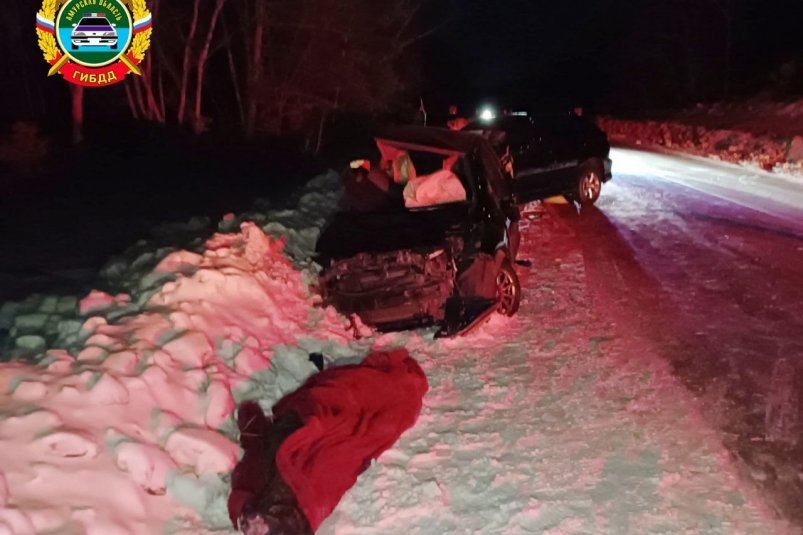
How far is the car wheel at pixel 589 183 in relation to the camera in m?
12.9

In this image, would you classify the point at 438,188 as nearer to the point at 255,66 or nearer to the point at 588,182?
the point at 588,182

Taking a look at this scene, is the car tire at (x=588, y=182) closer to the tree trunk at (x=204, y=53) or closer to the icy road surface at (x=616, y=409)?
the icy road surface at (x=616, y=409)

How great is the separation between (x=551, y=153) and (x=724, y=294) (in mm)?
4855

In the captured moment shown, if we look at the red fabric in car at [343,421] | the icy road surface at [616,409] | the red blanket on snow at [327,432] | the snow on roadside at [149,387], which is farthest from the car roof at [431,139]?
the red blanket on snow at [327,432]

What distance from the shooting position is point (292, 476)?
3982 millimetres

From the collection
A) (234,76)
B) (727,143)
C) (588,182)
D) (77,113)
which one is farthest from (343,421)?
(727,143)

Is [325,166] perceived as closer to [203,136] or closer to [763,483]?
[203,136]

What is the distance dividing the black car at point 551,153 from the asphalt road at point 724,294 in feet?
1.79

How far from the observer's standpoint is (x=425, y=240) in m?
6.70

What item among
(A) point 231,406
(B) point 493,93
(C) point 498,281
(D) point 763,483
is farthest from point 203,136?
(B) point 493,93

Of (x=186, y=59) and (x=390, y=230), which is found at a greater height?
(x=186, y=59)

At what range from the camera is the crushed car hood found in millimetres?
6668

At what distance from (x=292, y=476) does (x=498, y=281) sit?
3.91 metres

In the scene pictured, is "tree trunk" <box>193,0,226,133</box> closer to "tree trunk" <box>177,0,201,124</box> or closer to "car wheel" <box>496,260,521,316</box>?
"tree trunk" <box>177,0,201,124</box>
